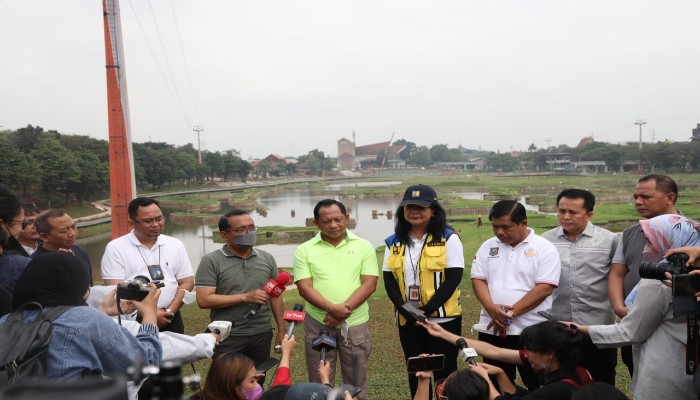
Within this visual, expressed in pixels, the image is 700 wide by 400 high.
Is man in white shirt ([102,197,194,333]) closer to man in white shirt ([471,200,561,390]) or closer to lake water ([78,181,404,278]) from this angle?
man in white shirt ([471,200,561,390])

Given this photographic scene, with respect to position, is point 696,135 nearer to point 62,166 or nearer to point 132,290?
point 62,166

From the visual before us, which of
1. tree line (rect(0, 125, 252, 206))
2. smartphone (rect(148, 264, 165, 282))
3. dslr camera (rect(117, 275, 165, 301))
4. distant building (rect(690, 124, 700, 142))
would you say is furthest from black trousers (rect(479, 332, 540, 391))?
distant building (rect(690, 124, 700, 142))

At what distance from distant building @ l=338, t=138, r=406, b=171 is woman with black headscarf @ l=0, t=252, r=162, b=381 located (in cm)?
10700

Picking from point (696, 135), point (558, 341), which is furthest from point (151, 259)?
point (696, 135)

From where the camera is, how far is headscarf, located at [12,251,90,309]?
1.84 metres

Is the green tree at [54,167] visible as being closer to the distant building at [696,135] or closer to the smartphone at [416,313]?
the smartphone at [416,313]

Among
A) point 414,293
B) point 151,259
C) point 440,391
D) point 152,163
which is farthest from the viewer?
point 152,163

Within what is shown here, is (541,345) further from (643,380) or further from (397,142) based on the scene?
(397,142)

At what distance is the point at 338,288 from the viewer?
3.34m

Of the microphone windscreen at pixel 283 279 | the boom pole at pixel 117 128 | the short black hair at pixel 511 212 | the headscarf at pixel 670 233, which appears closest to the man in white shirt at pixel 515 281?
the short black hair at pixel 511 212

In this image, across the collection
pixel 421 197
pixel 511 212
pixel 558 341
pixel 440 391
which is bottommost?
pixel 440 391

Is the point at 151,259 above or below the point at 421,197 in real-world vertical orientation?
below

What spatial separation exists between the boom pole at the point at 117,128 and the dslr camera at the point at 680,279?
10.7 metres

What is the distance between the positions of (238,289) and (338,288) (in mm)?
678
